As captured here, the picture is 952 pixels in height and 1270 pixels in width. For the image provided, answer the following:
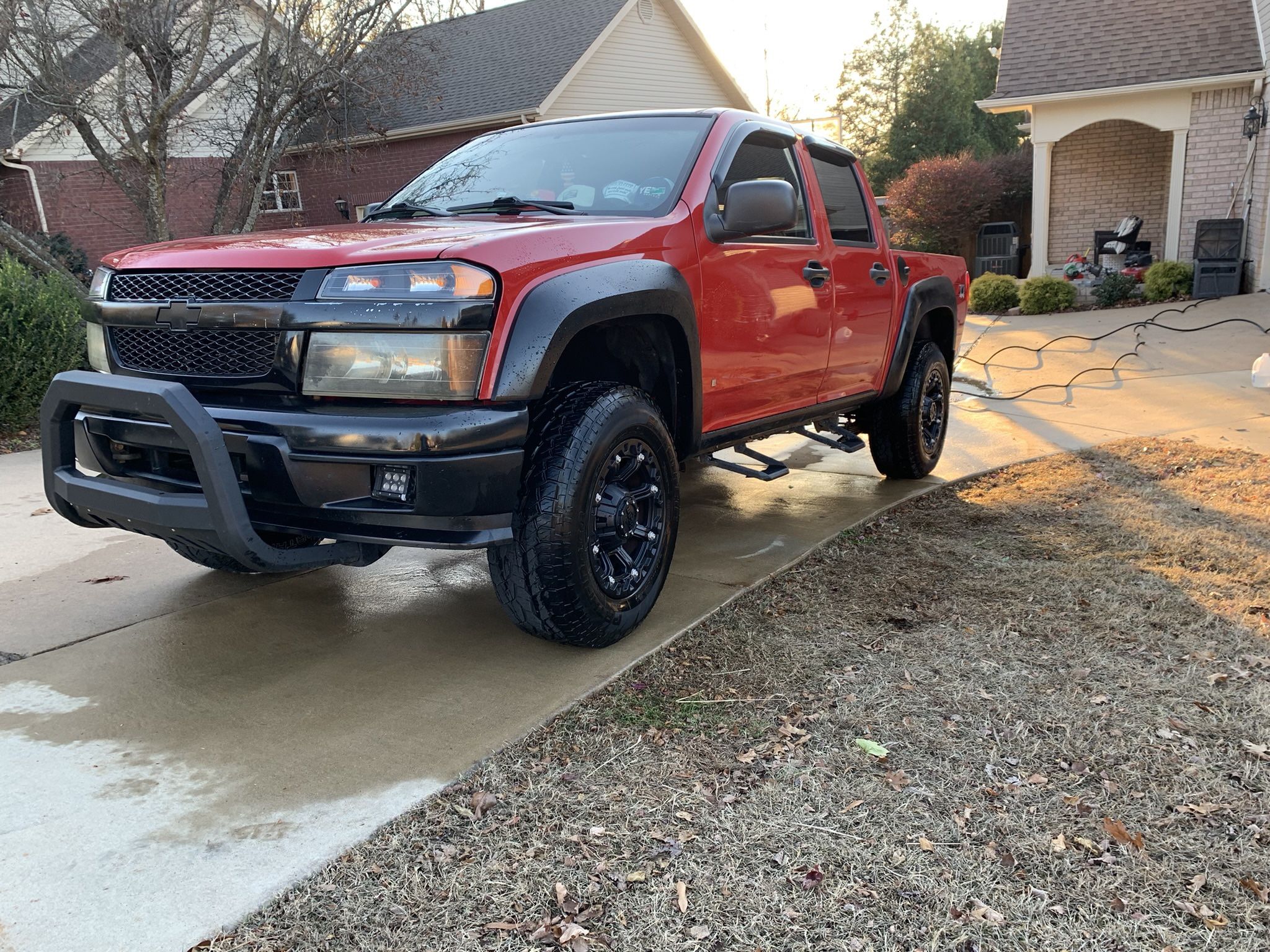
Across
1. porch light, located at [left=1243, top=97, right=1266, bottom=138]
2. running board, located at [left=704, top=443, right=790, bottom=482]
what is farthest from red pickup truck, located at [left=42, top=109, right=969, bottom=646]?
porch light, located at [left=1243, top=97, right=1266, bottom=138]

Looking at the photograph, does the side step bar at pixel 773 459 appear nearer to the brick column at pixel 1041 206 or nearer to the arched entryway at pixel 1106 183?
the brick column at pixel 1041 206

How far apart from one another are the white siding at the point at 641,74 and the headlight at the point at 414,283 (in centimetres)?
1775

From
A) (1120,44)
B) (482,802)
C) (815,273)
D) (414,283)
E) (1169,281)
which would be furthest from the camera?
(1120,44)

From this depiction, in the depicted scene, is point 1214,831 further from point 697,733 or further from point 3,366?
point 3,366

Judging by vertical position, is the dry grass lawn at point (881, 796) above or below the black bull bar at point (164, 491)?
below

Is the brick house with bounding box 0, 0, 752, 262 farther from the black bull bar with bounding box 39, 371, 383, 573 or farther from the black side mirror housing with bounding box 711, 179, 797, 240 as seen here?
the black bull bar with bounding box 39, 371, 383, 573

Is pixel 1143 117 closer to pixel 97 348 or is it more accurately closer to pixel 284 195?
pixel 97 348

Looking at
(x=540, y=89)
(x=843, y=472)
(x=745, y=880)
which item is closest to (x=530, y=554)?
(x=745, y=880)

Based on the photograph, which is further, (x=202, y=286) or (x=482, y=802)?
(x=202, y=286)

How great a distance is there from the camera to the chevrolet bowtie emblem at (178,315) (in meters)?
3.26

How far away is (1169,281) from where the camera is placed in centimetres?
1448

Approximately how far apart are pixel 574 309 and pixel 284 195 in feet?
77.1

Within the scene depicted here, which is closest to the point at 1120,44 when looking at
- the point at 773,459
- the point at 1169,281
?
the point at 1169,281

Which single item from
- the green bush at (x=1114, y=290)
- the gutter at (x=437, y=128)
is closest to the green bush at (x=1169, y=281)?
the green bush at (x=1114, y=290)
